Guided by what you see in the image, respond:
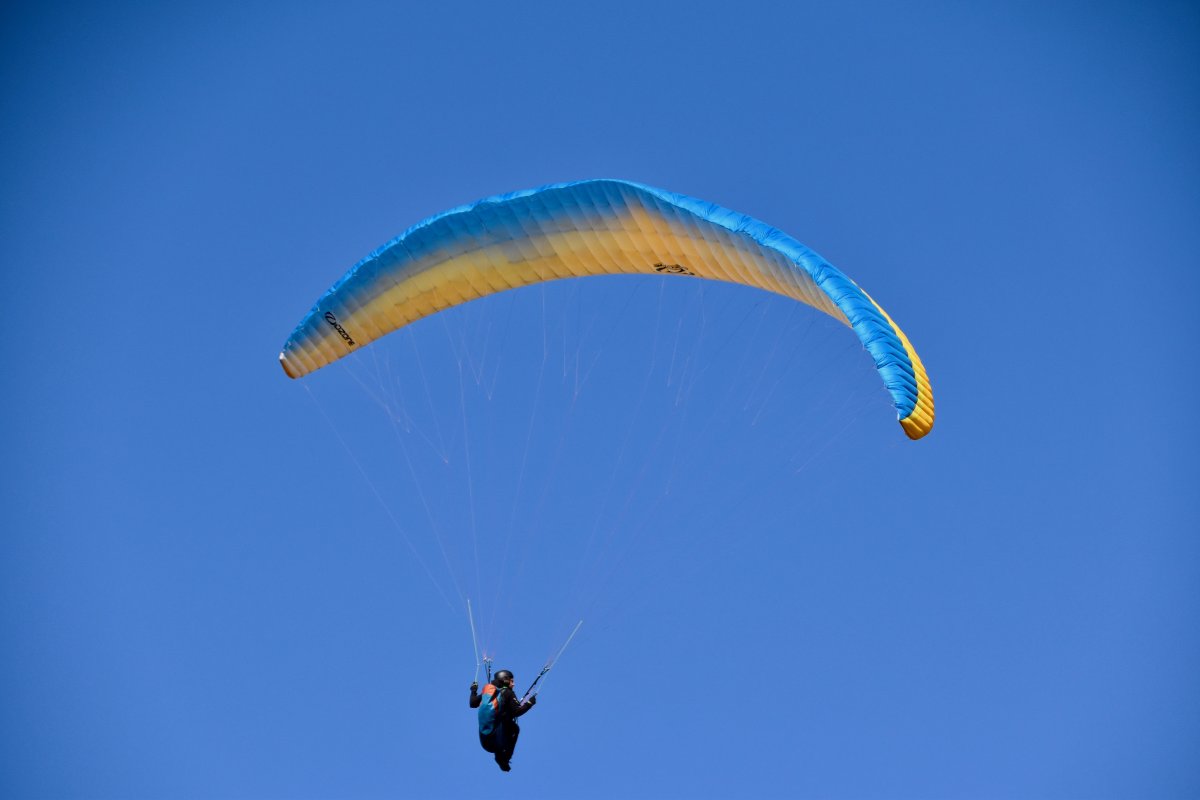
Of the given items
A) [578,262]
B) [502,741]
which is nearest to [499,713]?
[502,741]

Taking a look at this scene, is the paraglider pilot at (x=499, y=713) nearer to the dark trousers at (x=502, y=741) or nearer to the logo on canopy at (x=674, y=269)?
the dark trousers at (x=502, y=741)

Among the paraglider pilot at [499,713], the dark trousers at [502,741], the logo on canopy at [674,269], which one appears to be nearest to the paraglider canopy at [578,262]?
the logo on canopy at [674,269]

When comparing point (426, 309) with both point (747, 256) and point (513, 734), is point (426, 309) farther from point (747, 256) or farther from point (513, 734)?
point (513, 734)

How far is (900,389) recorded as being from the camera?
1107 cm

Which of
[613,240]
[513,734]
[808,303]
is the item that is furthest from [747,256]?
[513,734]

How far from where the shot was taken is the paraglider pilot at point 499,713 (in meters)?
12.8

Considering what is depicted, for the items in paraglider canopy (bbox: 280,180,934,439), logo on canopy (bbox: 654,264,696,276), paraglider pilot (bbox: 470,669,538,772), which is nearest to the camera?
paraglider canopy (bbox: 280,180,934,439)

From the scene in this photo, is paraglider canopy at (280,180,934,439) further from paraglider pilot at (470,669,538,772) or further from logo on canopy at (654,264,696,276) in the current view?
paraglider pilot at (470,669,538,772)

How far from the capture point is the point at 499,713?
12.8 meters

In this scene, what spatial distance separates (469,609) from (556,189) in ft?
17.1

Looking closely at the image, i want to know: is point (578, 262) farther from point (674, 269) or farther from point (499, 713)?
point (499, 713)

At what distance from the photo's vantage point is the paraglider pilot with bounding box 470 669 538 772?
41.8ft

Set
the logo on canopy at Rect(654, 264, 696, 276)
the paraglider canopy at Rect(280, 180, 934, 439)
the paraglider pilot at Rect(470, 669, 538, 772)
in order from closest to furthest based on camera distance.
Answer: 1. the paraglider canopy at Rect(280, 180, 934, 439)
2. the paraglider pilot at Rect(470, 669, 538, 772)
3. the logo on canopy at Rect(654, 264, 696, 276)

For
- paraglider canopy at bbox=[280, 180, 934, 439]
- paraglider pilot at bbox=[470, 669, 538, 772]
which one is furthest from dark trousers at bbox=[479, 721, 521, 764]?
paraglider canopy at bbox=[280, 180, 934, 439]
